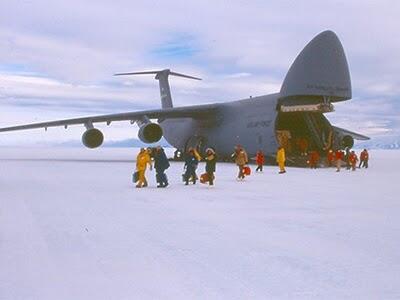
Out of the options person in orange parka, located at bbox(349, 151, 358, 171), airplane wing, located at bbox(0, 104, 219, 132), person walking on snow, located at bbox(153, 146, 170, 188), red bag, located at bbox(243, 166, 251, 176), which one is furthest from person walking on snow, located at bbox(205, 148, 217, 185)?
airplane wing, located at bbox(0, 104, 219, 132)

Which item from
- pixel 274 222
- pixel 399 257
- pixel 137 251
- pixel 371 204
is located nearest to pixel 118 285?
pixel 137 251

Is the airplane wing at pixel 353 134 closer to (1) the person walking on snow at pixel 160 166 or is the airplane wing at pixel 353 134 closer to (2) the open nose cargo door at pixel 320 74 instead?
(2) the open nose cargo door at pixel 320 74

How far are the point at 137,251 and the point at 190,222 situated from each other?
94.2 inches

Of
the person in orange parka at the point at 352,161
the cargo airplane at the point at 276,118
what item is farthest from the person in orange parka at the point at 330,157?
the cargo airplane at the point at 276,118

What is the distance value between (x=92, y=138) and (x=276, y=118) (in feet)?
35.0

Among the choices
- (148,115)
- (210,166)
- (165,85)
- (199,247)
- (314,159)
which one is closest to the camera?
(199,247)

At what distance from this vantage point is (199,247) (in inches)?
266

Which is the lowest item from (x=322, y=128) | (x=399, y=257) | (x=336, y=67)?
(x=399, y=257)

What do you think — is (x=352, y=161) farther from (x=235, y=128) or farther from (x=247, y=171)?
(x=247, y=171)

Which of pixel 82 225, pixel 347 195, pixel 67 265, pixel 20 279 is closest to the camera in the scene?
pixel 20 279

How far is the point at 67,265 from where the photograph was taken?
5715 millimetres

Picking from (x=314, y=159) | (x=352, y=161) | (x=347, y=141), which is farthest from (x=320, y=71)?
(x=347, y=141)

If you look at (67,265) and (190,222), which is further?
(190,222)

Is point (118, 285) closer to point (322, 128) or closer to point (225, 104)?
point (322, 128)
